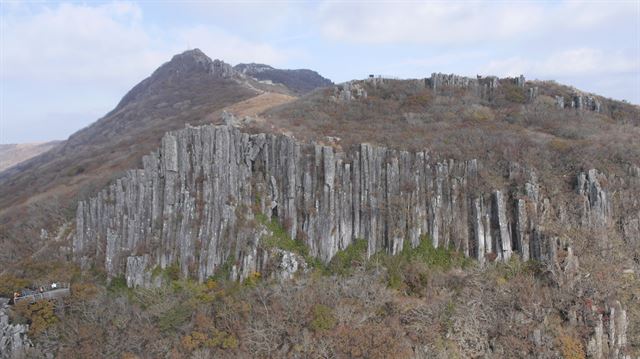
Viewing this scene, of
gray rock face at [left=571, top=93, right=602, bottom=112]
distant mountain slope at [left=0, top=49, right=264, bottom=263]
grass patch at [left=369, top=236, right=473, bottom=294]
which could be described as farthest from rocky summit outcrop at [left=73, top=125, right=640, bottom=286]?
gray rock face at [left=571, top=93, right=602, bottom=112]

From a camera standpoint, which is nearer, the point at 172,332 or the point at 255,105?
the point at 172,332

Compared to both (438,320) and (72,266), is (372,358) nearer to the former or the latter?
(438,320)

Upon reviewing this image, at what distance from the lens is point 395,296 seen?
33000 millimetres

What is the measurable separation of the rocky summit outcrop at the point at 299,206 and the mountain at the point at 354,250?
0.36 ft

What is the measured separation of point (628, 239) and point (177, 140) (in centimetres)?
3277

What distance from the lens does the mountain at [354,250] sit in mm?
31125

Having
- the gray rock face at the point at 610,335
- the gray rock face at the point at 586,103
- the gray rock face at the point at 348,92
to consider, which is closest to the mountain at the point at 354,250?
the gray rock face at the point at 610,335

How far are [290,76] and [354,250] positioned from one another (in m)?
132

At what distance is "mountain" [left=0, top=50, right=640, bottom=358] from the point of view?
102 ft

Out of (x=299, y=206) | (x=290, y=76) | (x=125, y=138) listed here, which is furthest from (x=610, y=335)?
(x=290, y=76)

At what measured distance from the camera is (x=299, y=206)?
37.8 m

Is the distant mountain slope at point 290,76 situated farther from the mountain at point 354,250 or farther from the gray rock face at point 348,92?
the mountain at point 354,250

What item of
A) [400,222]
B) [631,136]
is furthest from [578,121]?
[400,222]

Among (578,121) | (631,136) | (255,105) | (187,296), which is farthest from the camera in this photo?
(255,105)
